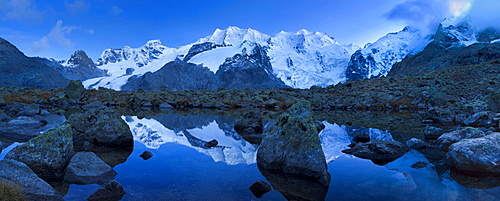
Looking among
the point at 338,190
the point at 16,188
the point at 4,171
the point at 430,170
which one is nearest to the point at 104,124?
the point at 4,171

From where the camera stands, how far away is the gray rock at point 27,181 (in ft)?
15.8

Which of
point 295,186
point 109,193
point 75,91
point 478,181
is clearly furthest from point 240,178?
point 75,91

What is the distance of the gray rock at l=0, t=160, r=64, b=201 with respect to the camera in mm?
4809

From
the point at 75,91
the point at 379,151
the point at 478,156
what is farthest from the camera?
the point at 75,91

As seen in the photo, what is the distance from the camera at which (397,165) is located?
8320 millimetres

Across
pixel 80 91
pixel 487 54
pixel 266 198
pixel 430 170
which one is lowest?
pixel 266 198

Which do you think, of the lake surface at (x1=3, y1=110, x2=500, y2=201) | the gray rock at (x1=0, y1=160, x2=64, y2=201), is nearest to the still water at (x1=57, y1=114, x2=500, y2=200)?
the lake surface at (x1=3, y1=110, x2=500, y2=201)

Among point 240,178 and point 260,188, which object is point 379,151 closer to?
point 240,178

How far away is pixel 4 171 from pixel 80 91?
4169 cm

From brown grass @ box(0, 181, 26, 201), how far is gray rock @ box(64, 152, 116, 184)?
187cm

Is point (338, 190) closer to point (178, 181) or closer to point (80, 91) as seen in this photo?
point (178, 181)

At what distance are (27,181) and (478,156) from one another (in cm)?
1094

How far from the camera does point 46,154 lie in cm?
661

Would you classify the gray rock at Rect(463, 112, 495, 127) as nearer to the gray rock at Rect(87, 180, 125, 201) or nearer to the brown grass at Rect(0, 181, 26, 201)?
the gray rock at Rect(87, 180, 125, 201)
